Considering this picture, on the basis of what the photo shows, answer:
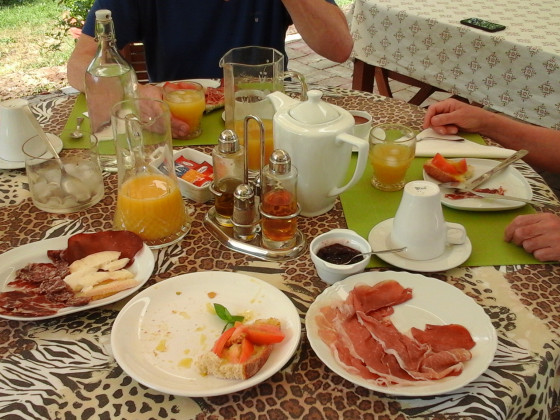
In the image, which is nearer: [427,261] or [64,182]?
[427,261]

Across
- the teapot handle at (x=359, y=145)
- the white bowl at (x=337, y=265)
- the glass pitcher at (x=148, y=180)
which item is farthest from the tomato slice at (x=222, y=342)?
Result: the teapot handle at (x=359, y=145)

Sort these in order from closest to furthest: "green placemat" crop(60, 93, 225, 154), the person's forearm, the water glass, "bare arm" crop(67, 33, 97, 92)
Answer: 1. the water glass
2. "green placemat" crop(60, 93, 225, 154)
3. the person's forearm
4. "bare arm" crop(67, 33, 97, 92)

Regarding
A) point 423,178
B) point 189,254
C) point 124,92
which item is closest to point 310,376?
point 189,254

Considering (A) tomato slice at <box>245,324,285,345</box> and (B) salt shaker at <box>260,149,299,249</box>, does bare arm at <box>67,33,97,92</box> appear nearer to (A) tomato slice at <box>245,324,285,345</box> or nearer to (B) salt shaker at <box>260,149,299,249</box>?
(B) salt shaker at <box>260,149,299,249</box>

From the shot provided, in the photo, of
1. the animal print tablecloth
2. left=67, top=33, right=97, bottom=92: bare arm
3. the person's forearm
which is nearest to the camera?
the animal print tablecloth

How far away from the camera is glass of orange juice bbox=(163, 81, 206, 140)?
1.52 meters

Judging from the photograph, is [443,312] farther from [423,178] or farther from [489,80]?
[489,80]

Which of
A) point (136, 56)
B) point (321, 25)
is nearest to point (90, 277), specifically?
point (321, 25)

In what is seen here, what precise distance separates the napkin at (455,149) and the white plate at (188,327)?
72cm

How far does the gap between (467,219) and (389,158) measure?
228mm

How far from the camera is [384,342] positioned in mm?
895

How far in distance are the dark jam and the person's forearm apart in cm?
75

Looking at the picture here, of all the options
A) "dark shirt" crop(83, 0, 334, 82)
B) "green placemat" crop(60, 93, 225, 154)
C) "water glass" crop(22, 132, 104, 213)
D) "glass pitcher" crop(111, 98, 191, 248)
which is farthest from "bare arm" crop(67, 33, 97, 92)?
"glass pitcher" crop(111, 98, 191, 248)

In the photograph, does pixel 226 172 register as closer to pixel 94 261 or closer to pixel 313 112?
pixel 313 112
